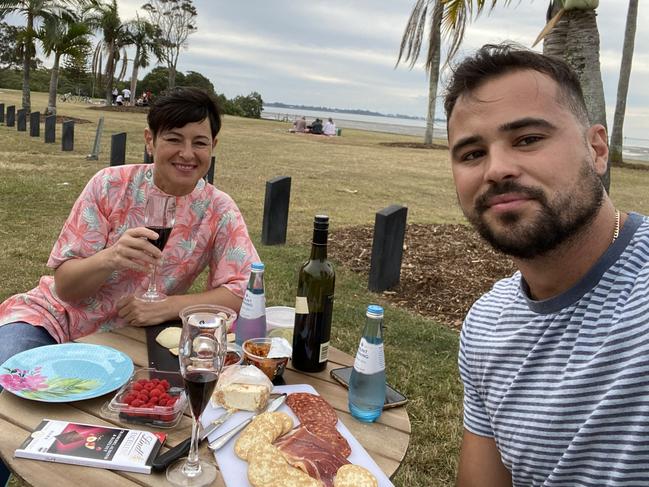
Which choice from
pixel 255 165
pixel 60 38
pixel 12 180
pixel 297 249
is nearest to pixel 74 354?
pixel 297 249

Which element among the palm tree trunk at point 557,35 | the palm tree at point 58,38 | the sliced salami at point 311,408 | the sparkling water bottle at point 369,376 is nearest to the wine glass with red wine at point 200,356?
the sliced salami at point 311,408

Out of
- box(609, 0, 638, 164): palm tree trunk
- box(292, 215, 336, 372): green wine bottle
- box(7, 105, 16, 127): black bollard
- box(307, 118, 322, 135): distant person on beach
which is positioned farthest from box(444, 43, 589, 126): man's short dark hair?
box(307, 118, 322, 135): distant person on beach

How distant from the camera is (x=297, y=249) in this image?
7.50 metres

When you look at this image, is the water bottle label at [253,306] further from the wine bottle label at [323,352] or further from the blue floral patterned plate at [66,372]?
the blue floral patterned plate at [66,372]

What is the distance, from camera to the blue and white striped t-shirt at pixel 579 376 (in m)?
1.37

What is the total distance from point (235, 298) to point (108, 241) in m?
0.73

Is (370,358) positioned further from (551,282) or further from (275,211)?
(275,211)

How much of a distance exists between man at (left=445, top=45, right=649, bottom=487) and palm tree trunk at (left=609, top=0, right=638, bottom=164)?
22.9 m

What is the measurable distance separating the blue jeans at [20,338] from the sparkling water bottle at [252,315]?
3.28 feet

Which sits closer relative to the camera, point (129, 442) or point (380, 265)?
point (129, 442)

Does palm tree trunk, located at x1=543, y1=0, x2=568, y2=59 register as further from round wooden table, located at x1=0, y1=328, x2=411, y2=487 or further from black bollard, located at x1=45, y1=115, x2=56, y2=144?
black bollard, located at x1=45, y1=115, x2=56, y2=144

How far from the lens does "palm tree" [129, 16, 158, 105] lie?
1523 inches

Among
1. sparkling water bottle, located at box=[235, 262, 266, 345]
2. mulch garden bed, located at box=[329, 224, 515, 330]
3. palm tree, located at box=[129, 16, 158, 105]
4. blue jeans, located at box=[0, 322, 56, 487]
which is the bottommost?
mulch garden bed, located at box=[329, 224, 515, 330]

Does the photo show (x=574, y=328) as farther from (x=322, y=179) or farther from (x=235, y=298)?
(x=322, y=179)
